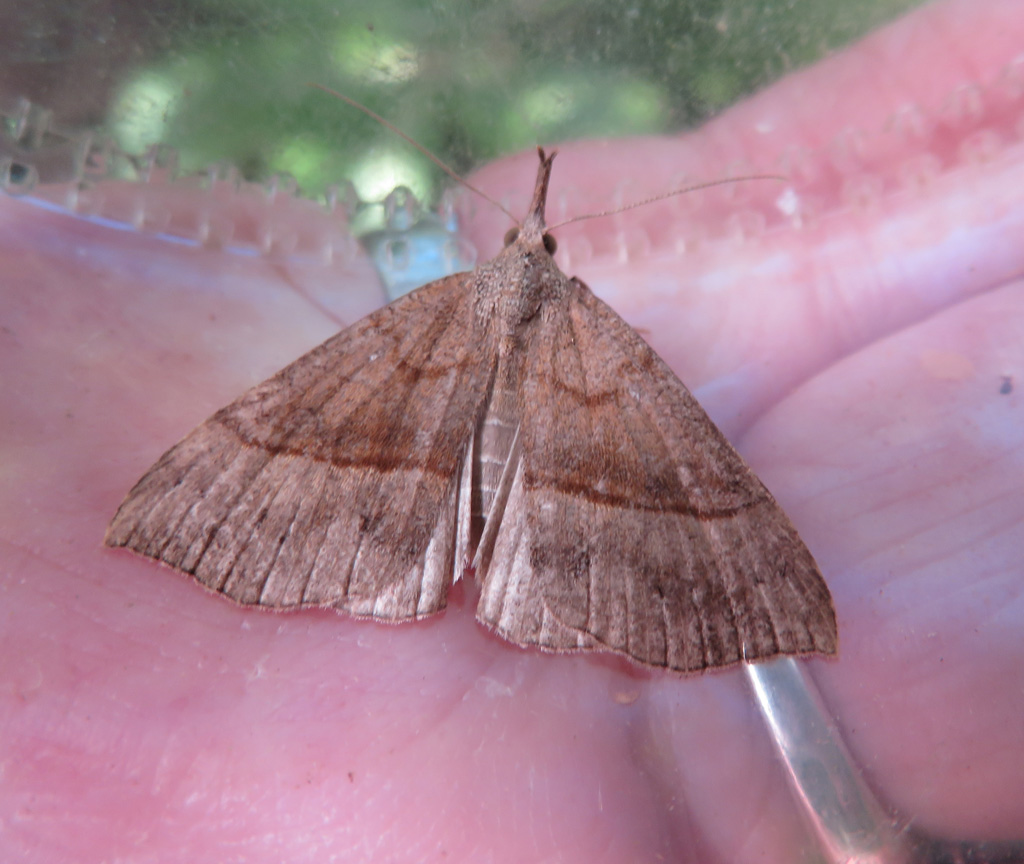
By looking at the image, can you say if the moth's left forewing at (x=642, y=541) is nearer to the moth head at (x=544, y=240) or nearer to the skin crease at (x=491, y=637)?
the skin crease at (x=491, y=637)

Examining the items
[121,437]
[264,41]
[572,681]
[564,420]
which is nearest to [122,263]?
[121,437]

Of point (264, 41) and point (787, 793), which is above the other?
point (264, 41)

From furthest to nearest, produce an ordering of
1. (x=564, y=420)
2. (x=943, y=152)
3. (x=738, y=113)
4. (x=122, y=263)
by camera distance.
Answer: (x=738, y=113) < (x=943, y=152) < (x=122, y=263) < (x=564, y=420)

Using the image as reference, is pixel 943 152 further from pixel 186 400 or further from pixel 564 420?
pixel 186 400

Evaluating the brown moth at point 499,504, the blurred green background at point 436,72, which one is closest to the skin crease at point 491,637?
the brown moth at point 499,504

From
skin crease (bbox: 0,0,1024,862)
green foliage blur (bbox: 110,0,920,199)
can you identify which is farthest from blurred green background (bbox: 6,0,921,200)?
skin crease (bbox: 0,0,1024,862)

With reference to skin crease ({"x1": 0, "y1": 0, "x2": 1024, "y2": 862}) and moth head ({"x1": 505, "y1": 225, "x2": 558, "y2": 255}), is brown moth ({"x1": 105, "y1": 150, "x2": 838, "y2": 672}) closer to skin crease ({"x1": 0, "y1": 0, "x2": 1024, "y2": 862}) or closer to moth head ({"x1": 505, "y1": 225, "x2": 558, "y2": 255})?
skin crease ({"x1": 0, "y1": 0, "x2": 1024, "y2": 862})
